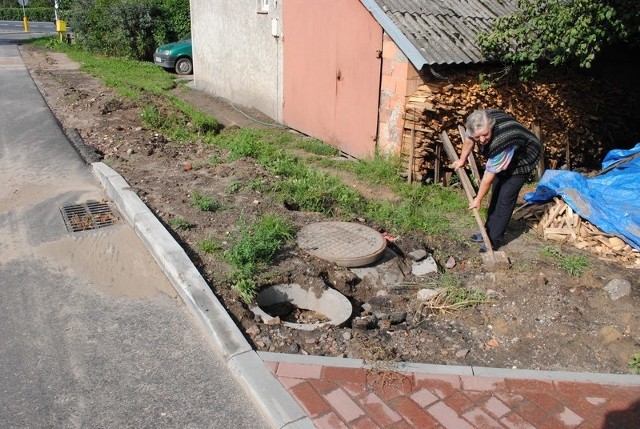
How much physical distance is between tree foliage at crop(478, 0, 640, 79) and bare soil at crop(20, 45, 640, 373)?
2.60 metres

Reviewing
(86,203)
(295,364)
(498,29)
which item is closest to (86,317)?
(295,364)

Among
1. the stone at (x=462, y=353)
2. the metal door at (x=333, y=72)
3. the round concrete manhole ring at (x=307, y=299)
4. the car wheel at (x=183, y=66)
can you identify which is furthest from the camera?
the car wheel at (x=183, y=66)

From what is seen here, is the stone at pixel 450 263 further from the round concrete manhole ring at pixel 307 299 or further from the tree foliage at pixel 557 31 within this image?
the tree foliage at pixel 557 31

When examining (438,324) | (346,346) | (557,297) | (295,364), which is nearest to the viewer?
(295,364)

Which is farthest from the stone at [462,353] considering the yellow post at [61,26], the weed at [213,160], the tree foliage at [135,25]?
the yellow post at [61,26]

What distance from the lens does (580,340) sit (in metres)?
4.20

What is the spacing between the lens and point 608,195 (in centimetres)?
589

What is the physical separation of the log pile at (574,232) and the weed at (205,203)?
3580mm

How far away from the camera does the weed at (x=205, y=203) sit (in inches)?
236

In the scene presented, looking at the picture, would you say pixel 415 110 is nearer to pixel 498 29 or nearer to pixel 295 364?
pixel 498 29

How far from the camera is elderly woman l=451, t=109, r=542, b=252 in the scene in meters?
5.24

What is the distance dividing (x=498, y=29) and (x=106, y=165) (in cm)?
578

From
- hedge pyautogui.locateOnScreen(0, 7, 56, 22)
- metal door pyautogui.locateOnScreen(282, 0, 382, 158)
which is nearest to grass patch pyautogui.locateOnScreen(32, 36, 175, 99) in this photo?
metal door pyautogui.locateOnScreen(282, 0, 382, 158)

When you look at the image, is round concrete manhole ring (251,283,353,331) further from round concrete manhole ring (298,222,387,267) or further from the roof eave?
the roof eave
